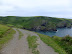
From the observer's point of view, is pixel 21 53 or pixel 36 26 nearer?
pixel 21 53

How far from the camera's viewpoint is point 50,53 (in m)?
14.0

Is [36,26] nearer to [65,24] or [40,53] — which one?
[65,24]

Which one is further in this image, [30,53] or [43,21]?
[43,21]

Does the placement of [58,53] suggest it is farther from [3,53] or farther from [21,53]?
[3,53]

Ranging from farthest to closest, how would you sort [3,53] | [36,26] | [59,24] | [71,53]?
1. [59,24]
2. [36,26]
3. [71,53]
4. [3,53]

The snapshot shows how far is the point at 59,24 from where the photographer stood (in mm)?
190500

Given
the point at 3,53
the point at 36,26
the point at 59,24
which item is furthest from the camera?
the point at 59,24

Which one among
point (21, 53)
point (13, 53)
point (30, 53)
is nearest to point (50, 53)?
point (30, 53)

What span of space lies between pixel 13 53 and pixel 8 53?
0.90 meters

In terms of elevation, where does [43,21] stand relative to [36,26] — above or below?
above

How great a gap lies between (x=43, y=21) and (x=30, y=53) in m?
182

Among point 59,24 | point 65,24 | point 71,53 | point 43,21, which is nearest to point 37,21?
point 43,21

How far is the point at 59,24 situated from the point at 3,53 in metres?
190

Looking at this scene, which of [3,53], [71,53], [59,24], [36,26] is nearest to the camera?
[3,53]
